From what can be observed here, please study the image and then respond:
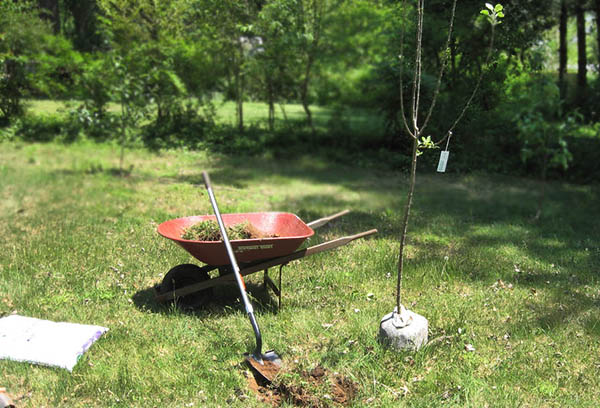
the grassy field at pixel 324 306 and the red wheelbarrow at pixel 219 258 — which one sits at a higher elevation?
the red wheelbarrow at pixel 219 258

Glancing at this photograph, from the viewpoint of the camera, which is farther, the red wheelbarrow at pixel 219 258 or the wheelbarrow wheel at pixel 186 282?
the wheelbarrow wheel at pixel 186 282

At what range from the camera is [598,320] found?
4.18 metres

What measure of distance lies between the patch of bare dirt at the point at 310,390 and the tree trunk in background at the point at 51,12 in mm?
11507

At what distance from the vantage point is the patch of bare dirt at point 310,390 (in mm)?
3002

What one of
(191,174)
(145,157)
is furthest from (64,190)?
(145,157)

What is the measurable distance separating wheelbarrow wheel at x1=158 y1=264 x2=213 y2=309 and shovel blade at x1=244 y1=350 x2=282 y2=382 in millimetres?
928

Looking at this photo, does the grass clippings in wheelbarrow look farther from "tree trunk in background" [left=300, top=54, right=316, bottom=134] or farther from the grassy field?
"tree trunk in background" [left=300, top=54, right=316, bottom=134]

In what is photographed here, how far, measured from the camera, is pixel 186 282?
4.19 metres

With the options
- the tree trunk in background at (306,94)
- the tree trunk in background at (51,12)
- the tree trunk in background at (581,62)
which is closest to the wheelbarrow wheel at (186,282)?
the tree trunk in background at (306,94)

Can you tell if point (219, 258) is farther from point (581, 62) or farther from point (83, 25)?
point (581, 62)

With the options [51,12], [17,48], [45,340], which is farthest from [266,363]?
[51,12]

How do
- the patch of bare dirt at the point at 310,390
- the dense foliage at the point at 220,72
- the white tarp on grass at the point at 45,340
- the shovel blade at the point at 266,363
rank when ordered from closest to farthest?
the patch of bare dirt at the point at 310,390
the shovel blade at the point at 266,363
the white tarp on grass at the point at 45,340
the dense foliage at the point at 220,72

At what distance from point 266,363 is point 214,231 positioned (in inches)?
47.8

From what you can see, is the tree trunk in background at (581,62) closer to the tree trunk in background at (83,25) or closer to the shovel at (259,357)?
the shovel at (259,357)
